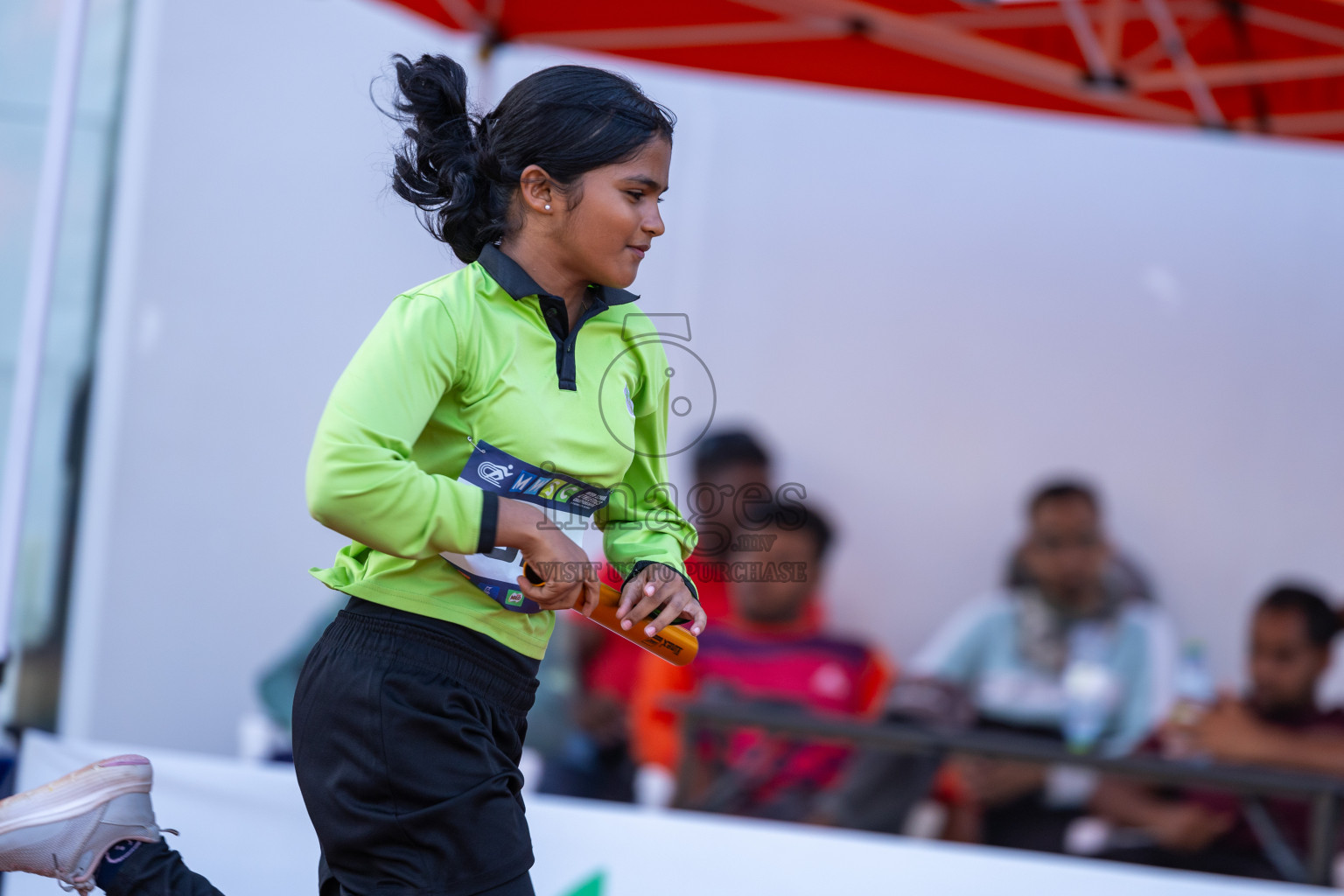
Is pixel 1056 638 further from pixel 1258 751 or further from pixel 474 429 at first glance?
pixel 474 429

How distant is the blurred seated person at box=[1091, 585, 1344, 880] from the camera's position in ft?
11.8

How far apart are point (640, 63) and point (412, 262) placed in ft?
3.41

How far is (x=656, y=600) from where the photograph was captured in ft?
4.49

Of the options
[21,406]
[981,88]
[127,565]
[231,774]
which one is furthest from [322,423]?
[981,88]

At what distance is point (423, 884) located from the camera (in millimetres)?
1277

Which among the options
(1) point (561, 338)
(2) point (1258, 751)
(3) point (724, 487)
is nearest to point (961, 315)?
(3) point (724, 487)

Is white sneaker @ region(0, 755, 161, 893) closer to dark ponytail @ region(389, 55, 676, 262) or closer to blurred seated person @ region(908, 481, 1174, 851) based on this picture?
dark ponytail @ region(389, 55, 676, 262)

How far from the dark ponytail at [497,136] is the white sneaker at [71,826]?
853 mm

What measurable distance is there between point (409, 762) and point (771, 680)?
10.3 feet

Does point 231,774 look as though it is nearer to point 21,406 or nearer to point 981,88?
point 21,406

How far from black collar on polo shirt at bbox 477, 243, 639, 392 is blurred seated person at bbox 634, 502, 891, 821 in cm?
261

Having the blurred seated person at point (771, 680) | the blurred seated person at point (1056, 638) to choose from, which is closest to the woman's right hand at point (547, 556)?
the blurred seated person at point (771, 680)

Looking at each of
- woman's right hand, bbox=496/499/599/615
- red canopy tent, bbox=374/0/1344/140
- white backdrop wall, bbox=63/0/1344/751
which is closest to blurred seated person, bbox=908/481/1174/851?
white backdrop wall, bbox=63/0/1344/751

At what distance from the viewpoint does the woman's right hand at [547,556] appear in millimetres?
1205
